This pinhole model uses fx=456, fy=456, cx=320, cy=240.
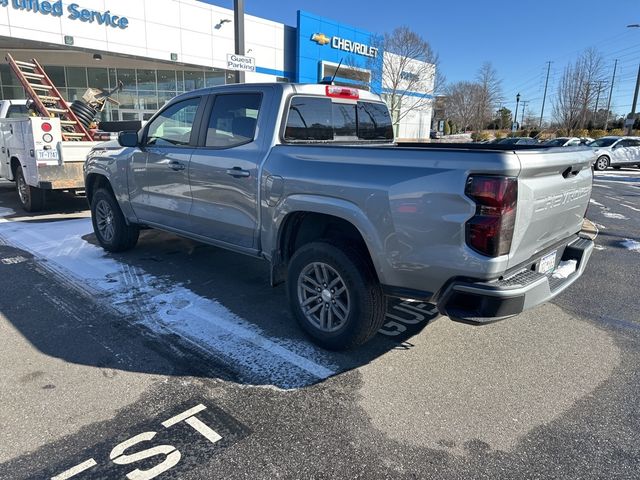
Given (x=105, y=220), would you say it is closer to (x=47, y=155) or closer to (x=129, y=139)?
(x=129, y=139)

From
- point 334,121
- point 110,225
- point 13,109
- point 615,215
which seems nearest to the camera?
point 334,121

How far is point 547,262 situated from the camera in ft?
10.6

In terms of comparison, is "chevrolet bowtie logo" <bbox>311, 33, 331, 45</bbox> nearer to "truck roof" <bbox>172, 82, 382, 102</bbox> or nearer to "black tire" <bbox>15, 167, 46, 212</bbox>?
"black tire" <bbox>15, 167, 46, 212</bbox>

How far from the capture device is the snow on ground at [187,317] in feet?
10.9

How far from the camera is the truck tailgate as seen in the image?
2.68 meters

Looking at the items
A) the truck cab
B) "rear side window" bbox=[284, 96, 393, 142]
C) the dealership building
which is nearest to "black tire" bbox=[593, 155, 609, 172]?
the dealership building

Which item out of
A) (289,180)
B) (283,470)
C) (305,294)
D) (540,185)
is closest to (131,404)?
(283,470)

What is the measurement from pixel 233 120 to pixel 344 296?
2004mm

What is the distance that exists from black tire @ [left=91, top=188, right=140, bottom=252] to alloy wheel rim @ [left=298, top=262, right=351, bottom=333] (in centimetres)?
329

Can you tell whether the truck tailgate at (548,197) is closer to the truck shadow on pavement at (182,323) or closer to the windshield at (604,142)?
the truck shadow on pavement at (182,323)

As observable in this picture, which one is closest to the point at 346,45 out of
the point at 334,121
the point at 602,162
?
the point at 602,162

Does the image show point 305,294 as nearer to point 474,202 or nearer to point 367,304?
point 367,304

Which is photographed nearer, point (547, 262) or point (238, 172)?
point (547, 262)

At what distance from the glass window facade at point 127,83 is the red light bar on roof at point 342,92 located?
22616mm
